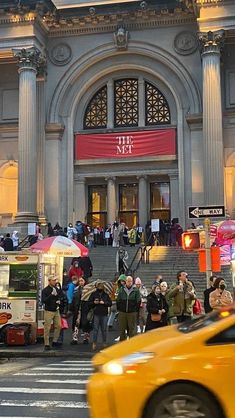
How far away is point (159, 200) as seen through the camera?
106ft

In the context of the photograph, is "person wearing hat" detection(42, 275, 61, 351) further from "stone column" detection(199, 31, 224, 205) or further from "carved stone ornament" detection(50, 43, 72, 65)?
"carved stone ornament" detection(50, 43, 72, 65)

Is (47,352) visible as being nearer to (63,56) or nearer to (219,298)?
(219,298)

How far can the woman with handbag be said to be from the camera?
1268 cm

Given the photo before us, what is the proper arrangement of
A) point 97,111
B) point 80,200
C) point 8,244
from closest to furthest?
point 8,244 → point 80,200 → point 97,111

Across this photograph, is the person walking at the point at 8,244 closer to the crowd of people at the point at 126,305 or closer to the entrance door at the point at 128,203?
→ the crowd of people at the point at 126,305

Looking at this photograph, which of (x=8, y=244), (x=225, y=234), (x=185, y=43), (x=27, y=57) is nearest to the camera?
(x=225, y=234)

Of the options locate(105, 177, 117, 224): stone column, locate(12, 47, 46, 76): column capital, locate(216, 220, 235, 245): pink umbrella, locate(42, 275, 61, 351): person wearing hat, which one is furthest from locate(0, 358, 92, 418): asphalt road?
locate(12, 47, 46, 76): column capital

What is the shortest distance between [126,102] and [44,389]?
25.3 m

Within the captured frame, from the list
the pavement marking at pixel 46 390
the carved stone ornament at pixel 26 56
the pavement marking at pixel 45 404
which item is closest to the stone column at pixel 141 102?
the carved stone ornament at pixel 26 56

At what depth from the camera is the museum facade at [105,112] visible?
30.4 meters

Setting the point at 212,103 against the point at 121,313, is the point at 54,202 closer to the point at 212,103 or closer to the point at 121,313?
the point at 212,103

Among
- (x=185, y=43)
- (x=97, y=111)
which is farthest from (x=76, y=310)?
(x=185, y=43)

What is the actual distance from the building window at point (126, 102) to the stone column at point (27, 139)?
480 cm

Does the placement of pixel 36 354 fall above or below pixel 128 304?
below
